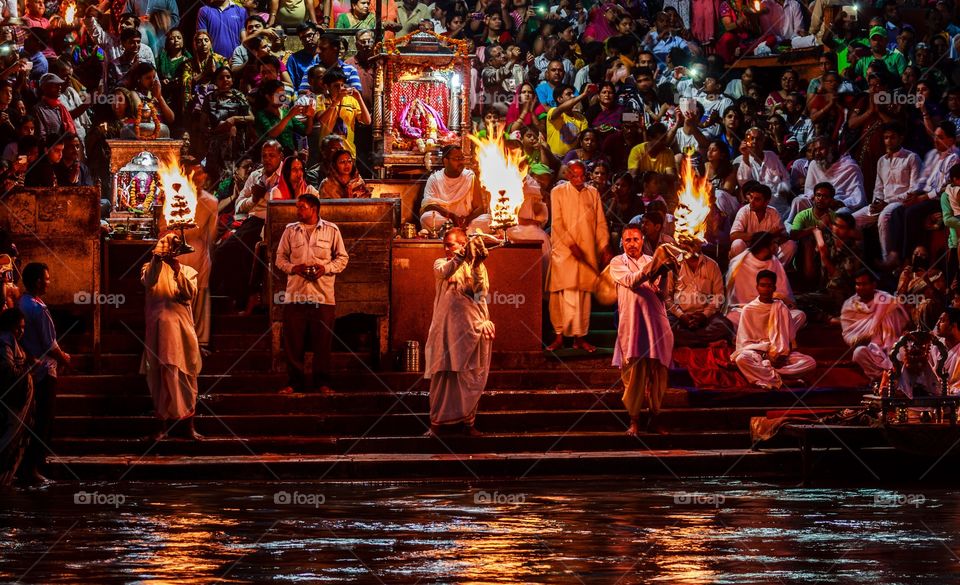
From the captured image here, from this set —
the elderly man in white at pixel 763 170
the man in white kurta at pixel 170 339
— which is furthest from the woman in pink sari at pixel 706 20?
the man in white kurta at pixel 170 339

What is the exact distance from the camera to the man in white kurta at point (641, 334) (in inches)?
542

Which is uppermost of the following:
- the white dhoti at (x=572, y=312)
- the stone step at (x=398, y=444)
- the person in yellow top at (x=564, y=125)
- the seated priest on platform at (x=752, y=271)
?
the person in yellow top at (x=564, y=125)

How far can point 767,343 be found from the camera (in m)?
15.1

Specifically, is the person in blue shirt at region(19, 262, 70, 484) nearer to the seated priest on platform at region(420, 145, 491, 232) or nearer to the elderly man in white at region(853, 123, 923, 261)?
the seated priest on platform at region(420, 145, 491, 232)

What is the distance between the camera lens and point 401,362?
→ 50.3 feet

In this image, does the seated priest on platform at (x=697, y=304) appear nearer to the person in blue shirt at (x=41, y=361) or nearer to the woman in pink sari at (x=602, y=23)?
the person in blue shirt at (x=41, y=361)

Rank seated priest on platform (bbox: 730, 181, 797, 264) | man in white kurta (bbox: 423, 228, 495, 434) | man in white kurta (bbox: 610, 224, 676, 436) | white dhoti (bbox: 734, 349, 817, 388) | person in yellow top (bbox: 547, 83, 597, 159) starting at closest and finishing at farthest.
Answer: man in white kurta (bbox: 423, 228, 495, 434) < man in white kurta (bbox: 610, 224, 676, 436) < white dhoti (bbox: 734, 349, 817, 388) < seated priest on platform (bbox: 730, 181, 797, 264) < person in yellow top (bbox: 547, 83, 597, 159)

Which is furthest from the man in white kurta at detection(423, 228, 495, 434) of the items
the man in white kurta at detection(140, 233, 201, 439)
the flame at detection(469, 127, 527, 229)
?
the man in white kurta at detection(140, 233, 201, 439)

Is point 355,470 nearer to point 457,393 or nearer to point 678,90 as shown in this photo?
point 457,393

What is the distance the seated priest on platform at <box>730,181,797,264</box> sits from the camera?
1691 cm

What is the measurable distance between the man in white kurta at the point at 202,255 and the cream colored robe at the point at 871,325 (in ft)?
20.2

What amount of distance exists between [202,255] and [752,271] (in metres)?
5.46

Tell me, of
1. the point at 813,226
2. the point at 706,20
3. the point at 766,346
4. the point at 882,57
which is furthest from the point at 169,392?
the point at 706,20

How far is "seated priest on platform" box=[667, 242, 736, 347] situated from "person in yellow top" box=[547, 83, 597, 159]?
4.04 meters
